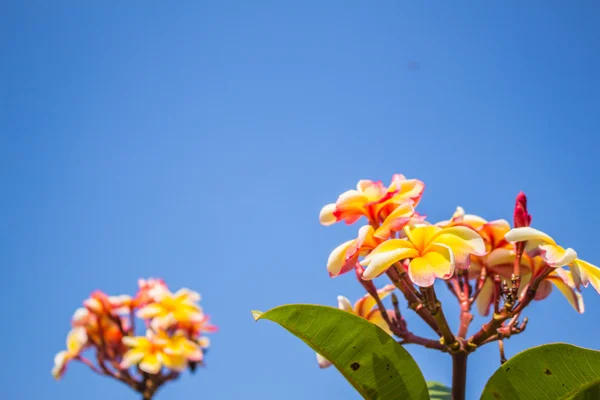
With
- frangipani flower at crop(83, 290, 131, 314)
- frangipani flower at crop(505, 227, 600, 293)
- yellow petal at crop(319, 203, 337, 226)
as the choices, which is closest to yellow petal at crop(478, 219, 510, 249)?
frangipani flower at crop(505, 227, 600, 293)

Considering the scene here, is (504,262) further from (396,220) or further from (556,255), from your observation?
(396,220)

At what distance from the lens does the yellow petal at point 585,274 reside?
42.1 inches

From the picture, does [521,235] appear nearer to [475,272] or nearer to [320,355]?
[475,272]

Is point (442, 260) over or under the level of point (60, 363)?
under

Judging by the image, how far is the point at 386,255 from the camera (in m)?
1.00

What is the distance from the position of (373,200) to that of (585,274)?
0.43m

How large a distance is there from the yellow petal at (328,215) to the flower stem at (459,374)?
0.38 metres

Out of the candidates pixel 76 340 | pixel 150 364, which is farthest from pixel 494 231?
pixel 76 340

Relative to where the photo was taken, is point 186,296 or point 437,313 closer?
point 437,313

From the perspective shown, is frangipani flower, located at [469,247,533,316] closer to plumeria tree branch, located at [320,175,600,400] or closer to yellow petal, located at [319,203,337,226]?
plumeria tree branch, located at [320,175,600,400]

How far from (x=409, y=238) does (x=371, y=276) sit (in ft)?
0.43

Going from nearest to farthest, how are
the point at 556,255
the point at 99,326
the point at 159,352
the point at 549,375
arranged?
the point at 549,375 → the point at 556,255 → the point at 159,352 → the point at 99,326

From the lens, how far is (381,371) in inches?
40.3

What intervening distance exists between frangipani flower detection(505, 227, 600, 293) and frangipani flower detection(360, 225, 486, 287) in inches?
3.0
